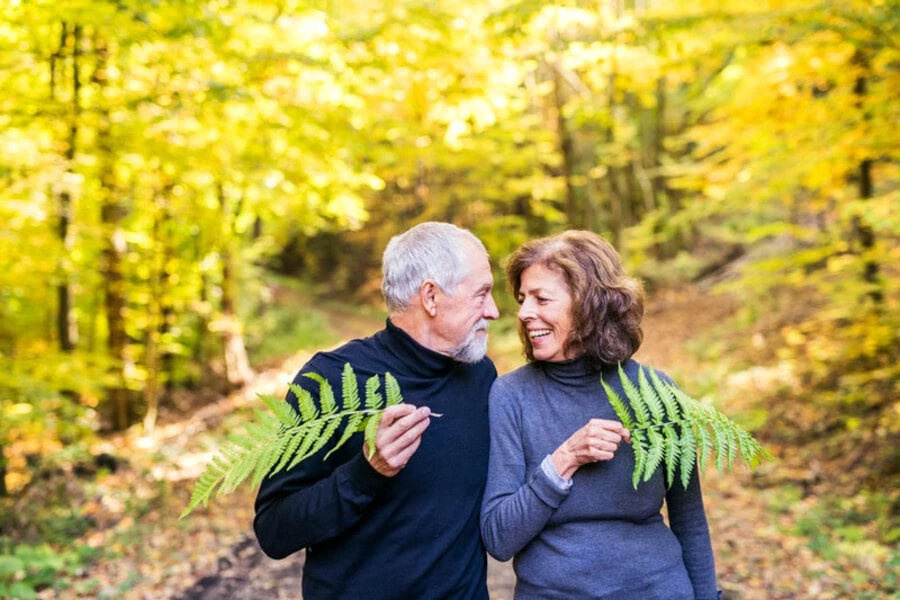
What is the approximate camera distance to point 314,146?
6965 mm

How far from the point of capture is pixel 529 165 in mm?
15750

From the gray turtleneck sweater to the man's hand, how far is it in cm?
50

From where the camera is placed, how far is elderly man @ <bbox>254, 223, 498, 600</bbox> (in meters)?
2.04

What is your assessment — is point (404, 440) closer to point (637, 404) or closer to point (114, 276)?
point (637, 404)

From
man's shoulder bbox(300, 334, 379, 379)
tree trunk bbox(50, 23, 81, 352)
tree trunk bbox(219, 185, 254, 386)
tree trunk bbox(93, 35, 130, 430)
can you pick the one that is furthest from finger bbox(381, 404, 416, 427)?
tree trunk bbox(219, 185, 254, 386)

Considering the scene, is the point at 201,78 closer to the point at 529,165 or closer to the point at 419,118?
the point at 419,118

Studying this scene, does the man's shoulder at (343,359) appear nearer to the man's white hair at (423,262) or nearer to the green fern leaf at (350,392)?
the man's white hair at (423,262)

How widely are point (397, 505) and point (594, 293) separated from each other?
104 centimetres

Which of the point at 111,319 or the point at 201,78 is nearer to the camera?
the point at 201,78

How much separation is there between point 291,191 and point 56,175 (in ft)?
11.0

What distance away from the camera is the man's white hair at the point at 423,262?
2232mm

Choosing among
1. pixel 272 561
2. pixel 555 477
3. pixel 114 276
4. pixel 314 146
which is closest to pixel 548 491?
pixel 555 477

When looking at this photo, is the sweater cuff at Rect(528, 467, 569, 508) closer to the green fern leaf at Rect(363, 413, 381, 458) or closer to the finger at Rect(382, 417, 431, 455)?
the finger at Rect(382, 417, 431, 455)

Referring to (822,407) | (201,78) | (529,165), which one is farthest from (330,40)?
(529,165)
